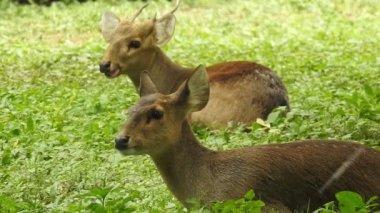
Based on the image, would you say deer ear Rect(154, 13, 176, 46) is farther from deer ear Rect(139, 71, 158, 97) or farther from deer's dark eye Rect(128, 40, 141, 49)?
deer ear Rect(139, 71, 158, 97)

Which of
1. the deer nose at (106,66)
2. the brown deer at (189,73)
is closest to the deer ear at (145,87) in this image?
the brown deer at (189,73)

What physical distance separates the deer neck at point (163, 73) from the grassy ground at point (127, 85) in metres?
A: 0.42

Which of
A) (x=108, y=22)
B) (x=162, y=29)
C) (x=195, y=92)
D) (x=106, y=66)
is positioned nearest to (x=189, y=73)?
(x=162, y=29)

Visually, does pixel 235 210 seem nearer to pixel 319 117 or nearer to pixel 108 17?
pixel 319 117

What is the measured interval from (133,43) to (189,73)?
591 mm

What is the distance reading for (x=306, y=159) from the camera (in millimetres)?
6621

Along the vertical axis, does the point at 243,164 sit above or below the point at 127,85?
above

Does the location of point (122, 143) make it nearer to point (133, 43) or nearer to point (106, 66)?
point (106, 66)

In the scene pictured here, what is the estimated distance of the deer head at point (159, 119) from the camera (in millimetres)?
6629

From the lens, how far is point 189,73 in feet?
36.1

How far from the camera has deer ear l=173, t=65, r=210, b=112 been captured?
693cm

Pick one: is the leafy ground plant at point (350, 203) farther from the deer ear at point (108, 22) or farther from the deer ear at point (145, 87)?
the deer ear at point (108, 22)

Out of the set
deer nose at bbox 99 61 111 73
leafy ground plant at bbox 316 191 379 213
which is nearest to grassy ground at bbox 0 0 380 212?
deer nose at bbox 99 61 111 73

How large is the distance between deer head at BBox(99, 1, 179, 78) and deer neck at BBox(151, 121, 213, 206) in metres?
4.02
